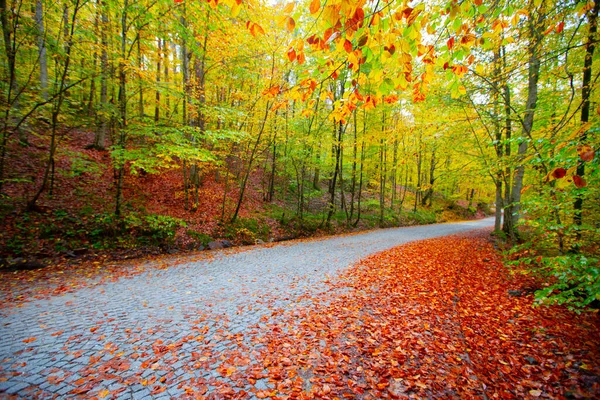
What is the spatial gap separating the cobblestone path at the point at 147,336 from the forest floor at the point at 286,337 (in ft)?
0.06

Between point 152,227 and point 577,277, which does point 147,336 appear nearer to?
point 152,227

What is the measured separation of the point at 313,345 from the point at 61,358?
3.09 meters

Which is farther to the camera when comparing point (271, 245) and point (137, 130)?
point (271, 245)

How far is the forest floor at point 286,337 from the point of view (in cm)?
261

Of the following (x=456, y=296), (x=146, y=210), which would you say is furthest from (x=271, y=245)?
(x=456, y=296)

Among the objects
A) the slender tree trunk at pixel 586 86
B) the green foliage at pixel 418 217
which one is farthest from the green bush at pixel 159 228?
the green foliage at pixel 418 217

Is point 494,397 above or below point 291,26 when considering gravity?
below

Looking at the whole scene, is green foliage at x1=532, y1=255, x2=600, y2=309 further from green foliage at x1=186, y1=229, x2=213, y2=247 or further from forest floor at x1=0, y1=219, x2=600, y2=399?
green foliage at x1=186, y1=229, x2=213, y2=247

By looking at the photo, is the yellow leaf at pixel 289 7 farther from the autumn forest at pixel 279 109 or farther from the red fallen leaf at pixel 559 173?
the red fallen leaf at pixel 559 173

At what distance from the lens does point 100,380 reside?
101 inches

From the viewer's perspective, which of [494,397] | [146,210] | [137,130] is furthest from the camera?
[146,210]

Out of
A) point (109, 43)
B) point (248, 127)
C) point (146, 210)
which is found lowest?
point (146, 210)

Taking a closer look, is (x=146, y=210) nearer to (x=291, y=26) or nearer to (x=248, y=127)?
(x=248, y=127)

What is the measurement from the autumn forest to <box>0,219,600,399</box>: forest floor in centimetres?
101
